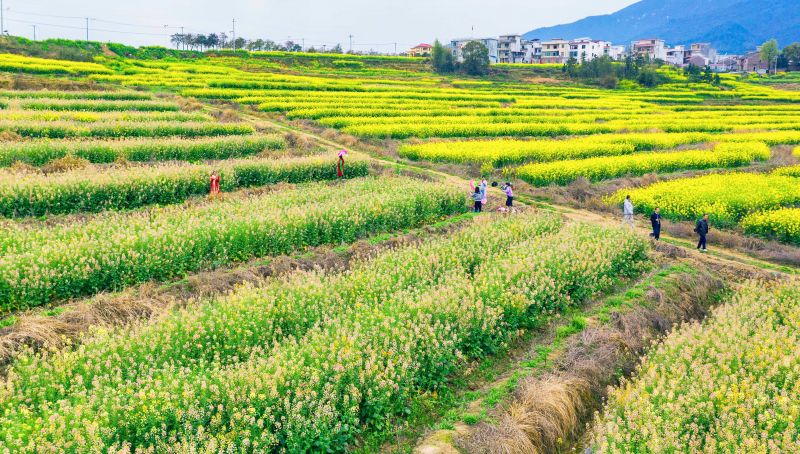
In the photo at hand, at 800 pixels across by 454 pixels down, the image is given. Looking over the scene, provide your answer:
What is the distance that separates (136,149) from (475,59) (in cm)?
7910

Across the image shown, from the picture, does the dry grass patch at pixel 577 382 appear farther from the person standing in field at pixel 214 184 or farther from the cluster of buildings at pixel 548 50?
the cluster of buildings at pixel 548 50

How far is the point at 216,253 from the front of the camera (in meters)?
15.3

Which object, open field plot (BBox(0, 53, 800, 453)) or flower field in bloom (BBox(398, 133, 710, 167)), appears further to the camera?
flower field in bloom (BBox(398, 133, 710, 167))

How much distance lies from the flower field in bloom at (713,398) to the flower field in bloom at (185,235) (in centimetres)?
1032

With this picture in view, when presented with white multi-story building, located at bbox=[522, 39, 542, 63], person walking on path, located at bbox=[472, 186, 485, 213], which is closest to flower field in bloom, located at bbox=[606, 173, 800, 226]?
person walking on path, located at bbox=[472, 186, 485, 213]

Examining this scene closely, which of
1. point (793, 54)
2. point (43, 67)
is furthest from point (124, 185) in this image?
point (793, 54)

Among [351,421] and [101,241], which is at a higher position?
[101,241]

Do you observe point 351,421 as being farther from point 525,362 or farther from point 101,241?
point 101,241

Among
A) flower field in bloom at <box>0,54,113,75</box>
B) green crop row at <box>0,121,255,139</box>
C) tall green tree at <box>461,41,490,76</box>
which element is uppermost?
tall green tree at <box>461,41,490,76</box>

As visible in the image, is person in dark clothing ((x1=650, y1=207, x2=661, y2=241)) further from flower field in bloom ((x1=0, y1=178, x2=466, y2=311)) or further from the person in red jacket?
the person in red jacket

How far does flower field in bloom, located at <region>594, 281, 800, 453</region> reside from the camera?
24.9 feet

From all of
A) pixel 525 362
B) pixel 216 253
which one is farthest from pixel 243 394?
pixel 216 253

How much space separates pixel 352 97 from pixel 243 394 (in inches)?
1960

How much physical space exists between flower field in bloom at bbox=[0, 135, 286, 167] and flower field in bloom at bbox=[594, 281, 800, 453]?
79.6ft
